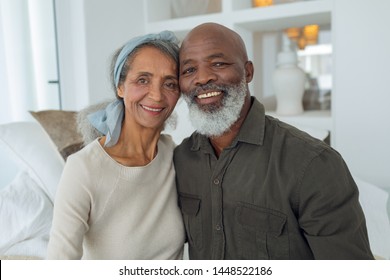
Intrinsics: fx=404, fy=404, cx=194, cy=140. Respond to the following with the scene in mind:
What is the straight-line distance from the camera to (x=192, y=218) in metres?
0.86

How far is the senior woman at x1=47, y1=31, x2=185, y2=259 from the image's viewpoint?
76 cm

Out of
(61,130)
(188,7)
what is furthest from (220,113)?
(188,7)

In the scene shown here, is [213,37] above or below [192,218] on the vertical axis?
above

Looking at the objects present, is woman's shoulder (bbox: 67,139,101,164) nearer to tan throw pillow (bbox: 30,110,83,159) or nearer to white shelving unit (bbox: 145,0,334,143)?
tan throw pillow (bbox: 30,110,83,159)

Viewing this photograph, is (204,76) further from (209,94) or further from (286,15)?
(286,15)

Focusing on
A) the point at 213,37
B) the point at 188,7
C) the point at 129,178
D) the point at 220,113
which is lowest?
the point at 129,178

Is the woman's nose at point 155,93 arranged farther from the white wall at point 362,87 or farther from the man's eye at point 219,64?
the white wall at point 362,87

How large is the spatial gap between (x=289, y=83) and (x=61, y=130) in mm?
900

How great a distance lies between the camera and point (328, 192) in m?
0.70

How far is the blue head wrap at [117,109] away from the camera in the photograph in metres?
0.83

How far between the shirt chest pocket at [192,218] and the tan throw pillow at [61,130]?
0.52m

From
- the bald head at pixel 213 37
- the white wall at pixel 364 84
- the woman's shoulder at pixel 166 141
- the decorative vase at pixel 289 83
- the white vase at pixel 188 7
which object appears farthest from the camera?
the white vase at pixel 188 7

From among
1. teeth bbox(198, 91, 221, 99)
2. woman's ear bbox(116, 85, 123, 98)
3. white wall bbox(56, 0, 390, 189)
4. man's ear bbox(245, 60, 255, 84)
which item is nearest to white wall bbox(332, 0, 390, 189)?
white wall bbox(56, 0, 390, 189)

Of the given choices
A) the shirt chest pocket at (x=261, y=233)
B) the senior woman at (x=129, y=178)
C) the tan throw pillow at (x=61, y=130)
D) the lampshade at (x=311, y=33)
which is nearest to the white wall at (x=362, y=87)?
the tan throw pillow at (x=61, y=130)
